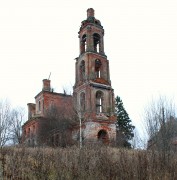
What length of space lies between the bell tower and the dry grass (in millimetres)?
20345

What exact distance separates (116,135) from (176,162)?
25.5m

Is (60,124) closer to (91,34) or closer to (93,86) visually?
(93,86)

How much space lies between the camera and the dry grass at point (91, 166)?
755 centimetres

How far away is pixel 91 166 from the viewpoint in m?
8.15

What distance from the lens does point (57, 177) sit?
809cm

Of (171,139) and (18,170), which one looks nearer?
(18,170)

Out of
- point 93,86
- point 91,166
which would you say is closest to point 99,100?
point 93,86

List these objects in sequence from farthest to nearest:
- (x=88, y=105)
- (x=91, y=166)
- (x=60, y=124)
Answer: (x=88, y=105), (x=60, y=124), (x=91, y=166)

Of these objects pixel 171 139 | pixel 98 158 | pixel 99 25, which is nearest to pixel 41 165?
pixel 98 158

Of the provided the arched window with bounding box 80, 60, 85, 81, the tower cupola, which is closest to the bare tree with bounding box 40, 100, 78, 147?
the arched window with bounding box 80, 60, 85, 81

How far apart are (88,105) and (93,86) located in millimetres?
2196

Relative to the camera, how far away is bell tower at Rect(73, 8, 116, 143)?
31.1m

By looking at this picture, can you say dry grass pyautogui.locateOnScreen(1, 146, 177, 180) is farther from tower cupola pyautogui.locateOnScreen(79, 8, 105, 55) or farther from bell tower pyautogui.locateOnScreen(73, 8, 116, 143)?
tower cupola pyautogui.locateOnScreen(79, 8, 105, 55)

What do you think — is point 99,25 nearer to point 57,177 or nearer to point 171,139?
point 171,139
